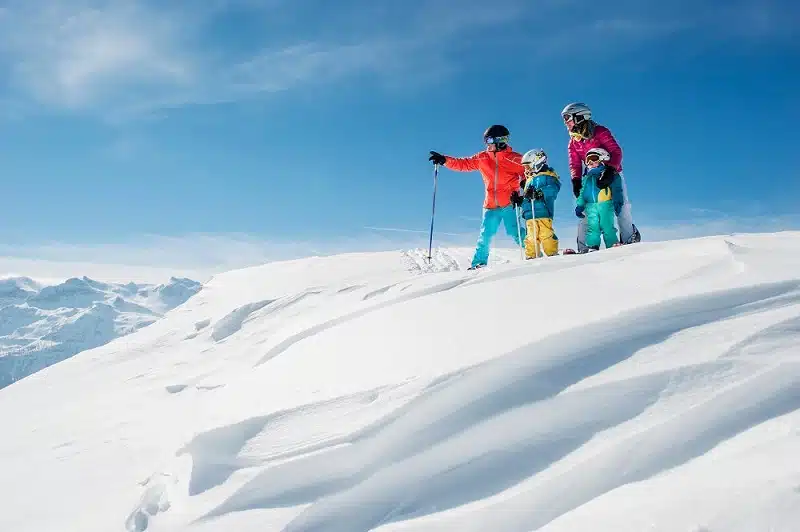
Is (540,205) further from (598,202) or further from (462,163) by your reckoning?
(462,163)

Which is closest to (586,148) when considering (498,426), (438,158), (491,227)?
(491,227)

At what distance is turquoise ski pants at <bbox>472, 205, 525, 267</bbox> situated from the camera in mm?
7645

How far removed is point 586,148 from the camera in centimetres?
645

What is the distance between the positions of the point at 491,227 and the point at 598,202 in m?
1.74

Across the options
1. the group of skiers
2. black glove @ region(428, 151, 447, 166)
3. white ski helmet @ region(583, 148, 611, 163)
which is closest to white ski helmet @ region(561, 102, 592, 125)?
the group of skiers

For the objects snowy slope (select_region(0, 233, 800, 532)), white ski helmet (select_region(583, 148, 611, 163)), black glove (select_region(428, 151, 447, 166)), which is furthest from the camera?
black glove (select_region(428, 151, 447, 166))

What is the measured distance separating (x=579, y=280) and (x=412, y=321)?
125 cm

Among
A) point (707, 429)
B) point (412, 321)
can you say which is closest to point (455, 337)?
point (412, 321)

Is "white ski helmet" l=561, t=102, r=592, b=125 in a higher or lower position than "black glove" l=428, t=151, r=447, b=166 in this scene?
lower

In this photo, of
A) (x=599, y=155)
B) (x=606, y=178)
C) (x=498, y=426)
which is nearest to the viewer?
(x=498, y=426)

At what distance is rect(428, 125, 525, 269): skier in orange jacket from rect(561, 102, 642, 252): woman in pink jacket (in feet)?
3.80

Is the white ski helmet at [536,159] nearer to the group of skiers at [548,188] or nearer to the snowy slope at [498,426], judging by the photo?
the group of skiers at [548,188]

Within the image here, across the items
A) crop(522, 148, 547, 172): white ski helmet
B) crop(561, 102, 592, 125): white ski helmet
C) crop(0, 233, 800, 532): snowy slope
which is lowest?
crop(0, 233, 800, 532): snowy slope

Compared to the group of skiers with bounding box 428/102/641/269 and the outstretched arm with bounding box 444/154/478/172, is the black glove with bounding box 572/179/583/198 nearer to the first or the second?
the group of skiers with bounding box 428/102/641/269
